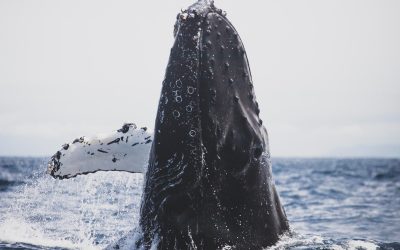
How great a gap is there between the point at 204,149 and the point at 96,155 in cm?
162

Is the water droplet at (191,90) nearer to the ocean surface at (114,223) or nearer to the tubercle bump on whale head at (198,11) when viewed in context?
the tubercle bump on whale head at (198,11)

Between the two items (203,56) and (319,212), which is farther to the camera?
(319,212)

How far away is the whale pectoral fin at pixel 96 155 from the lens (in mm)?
4777

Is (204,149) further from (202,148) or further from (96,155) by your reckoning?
(96,155)

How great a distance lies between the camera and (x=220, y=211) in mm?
3699

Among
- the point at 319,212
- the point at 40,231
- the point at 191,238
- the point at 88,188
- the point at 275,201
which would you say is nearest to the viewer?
the point at 191,238

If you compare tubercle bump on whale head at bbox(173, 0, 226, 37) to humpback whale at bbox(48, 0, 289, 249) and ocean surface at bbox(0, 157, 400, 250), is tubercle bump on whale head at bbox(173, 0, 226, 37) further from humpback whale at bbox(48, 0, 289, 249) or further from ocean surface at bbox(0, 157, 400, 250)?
ocean surface at bbox(0, 157, 400, 250)

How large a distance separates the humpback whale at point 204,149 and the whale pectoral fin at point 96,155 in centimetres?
89

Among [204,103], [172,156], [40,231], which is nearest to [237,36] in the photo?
[204,103]

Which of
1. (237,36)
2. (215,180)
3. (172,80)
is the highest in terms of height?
(237,36)

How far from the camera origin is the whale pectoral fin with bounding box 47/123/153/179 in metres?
4.78

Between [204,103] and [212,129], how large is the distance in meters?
0.21

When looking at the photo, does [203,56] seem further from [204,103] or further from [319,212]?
[319,212]

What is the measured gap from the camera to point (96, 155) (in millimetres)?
4828
